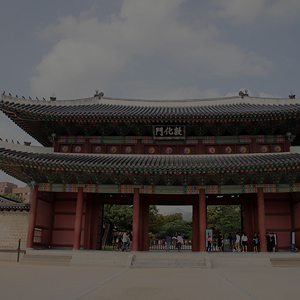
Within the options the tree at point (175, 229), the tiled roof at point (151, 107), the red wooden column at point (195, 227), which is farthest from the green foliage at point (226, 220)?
the red wooden column at point (195, 227)

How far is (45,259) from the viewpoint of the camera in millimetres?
17938

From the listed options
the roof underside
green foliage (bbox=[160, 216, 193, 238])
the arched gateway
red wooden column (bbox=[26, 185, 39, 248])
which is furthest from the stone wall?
green foliage (bbox=[160, 216, 193, 238])

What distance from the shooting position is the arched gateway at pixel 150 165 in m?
18.9

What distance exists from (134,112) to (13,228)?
11.3 metres

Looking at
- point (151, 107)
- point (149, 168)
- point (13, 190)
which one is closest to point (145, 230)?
point (149, 168)

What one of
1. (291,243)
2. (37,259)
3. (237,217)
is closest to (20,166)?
(37,259)

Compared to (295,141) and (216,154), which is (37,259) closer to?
(216,154)

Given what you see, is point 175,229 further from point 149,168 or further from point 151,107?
point 149,168

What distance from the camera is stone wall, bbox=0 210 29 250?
69.4ft

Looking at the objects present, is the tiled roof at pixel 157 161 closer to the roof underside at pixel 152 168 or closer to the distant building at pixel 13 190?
the roof underside at pixel 152 168

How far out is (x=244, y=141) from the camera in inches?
856

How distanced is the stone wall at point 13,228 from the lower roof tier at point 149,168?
2.76 meters

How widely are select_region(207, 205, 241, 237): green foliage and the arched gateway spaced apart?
91.7 ft

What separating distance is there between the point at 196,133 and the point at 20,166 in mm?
11590
